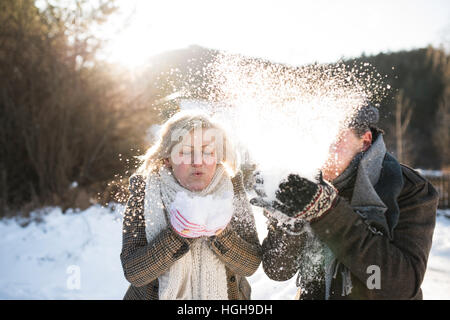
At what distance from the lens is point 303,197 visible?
123cm

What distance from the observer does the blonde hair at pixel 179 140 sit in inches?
68.6

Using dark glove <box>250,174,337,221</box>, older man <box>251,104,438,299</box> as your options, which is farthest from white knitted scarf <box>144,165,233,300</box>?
dark glove <box>250,174,337,221</box>

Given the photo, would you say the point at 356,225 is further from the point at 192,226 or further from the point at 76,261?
the point at 76,261

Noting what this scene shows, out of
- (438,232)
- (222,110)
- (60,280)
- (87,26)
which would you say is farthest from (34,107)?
(438,232)

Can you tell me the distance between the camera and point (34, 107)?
665cm

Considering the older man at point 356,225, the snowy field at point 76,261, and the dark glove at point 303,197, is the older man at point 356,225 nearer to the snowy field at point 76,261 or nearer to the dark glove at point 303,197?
the dark glove at point 303,197

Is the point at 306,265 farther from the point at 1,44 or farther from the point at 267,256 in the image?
the point at 1,44

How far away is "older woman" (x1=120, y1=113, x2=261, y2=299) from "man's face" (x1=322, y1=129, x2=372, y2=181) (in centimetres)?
45

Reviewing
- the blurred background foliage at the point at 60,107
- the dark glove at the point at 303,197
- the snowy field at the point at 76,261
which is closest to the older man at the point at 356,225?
the dark glove at the point at 303,197

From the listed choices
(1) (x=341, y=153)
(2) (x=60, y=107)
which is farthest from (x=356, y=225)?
(2) (x=60, y=107)

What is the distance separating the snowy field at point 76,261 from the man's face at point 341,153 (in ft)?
3.73

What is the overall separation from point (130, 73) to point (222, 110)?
5907 millimetres
